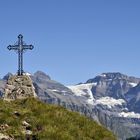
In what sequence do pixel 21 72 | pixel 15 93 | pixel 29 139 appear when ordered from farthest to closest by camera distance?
pixel 21 72, pixel 15 93, pixel 29 139

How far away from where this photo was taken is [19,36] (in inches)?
1419

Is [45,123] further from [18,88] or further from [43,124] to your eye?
[18,88]

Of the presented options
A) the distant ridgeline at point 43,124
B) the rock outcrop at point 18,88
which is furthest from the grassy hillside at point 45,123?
the rock outcrop at point 18,88

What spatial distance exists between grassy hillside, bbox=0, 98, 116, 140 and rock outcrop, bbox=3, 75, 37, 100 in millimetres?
7554

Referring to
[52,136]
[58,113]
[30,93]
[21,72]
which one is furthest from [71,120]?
[21,72]

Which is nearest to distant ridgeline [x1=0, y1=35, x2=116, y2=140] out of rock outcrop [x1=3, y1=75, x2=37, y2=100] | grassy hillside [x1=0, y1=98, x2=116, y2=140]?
grassy hillside [x1=0, y1=98, x2=116, y2=140]

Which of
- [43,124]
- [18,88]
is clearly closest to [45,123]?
[43,124]

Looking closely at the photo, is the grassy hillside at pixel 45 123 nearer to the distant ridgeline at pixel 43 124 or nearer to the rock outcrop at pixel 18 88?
the distant ridgeline at pixel 43 124

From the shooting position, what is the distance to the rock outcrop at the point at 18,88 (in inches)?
1300

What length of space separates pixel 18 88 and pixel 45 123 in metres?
11.3

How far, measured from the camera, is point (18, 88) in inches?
1316

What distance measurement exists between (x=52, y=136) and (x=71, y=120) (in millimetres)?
2574

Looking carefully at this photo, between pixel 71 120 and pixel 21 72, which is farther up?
pixel 21 72

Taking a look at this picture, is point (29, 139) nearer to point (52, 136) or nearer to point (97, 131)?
point (52, 136)
